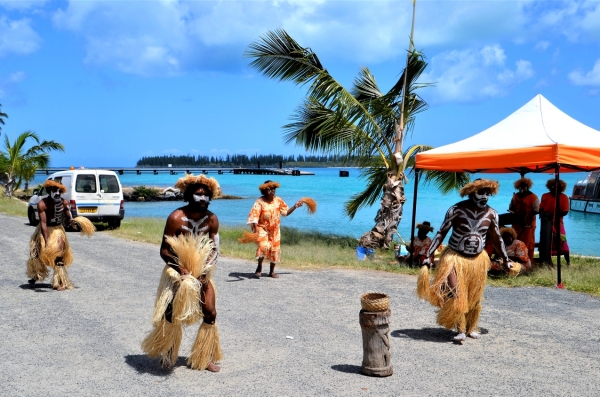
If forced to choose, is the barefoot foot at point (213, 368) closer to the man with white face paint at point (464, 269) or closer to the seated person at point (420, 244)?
the man with white face paint at point (464, 269)

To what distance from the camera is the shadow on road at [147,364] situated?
216 inches

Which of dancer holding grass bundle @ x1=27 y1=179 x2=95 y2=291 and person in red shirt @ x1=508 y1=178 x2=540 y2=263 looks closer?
dancer holding grass bundle @ x1=27 y1=179 x2=95 y2=291

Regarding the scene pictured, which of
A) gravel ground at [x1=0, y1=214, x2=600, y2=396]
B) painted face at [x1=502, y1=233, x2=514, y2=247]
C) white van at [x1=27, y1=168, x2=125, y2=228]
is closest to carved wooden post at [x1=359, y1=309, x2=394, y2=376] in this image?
gravel ground at [x1=0, y1=214, x2=600, y2=396]

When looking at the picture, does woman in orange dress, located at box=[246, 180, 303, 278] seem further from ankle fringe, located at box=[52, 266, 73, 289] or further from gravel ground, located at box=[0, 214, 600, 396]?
ankle fringe, located at box=[52, 266, 73, 289]

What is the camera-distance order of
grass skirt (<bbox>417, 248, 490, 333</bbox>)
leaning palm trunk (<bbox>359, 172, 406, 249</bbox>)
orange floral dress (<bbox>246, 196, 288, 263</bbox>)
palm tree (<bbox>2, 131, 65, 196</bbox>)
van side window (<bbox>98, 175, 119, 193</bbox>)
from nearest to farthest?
1. grass skirt (<bbox>417, 248, 490, 333</bbox>)
2. orange floral dress (<bbox>246, 196, 288, 263</bbox>)
3. leaning palm trunk (<bbox>359, 172, 406, 249</bbox>)
4. van side window (<bbox>98, 175, 119, 193</bbox>)
5. palm tree (<bbox>2, 131, 65, 196</bbox>)

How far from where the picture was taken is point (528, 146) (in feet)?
32.2

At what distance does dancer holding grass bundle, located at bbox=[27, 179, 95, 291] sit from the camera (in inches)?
352

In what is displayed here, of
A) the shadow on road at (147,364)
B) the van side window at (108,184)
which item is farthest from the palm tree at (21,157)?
the shadow on road at (147,364)

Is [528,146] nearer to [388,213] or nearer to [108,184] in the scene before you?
[388,213]

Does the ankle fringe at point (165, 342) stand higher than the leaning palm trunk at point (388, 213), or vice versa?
the leaning palm trunk at point (388, 213)

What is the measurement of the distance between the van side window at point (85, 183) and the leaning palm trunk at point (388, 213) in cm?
896

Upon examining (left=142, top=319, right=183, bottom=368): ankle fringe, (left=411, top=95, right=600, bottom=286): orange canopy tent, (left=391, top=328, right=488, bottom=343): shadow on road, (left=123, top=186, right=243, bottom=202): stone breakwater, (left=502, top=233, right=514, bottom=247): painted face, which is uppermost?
(left=411, top=95, right=600, bottom=286): orange canopy tent

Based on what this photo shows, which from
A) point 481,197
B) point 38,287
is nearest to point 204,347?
point 481,197

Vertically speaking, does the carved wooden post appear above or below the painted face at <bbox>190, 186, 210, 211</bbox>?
below
